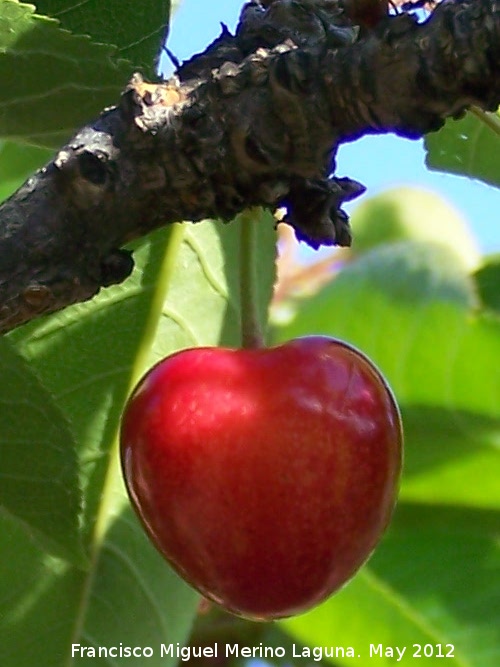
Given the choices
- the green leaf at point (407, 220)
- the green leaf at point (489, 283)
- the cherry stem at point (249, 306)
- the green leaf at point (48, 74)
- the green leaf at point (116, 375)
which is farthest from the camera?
A: the green leaf at point (407, 220)

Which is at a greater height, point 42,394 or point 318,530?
point 42,394

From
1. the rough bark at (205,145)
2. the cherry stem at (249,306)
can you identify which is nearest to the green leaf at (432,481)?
the cherry stem at (249,306)

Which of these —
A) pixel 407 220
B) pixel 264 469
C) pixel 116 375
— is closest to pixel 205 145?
pixel 264 469

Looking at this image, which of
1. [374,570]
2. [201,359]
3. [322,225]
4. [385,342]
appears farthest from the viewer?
[385,342]

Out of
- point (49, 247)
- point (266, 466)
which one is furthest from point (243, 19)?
point (266, 466)

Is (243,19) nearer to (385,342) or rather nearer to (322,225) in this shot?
(322,225)

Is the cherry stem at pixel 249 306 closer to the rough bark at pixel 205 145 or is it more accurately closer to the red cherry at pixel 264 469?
the red cherry at pixel 264 469

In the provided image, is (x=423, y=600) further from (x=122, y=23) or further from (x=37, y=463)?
(x=122, y=23)
